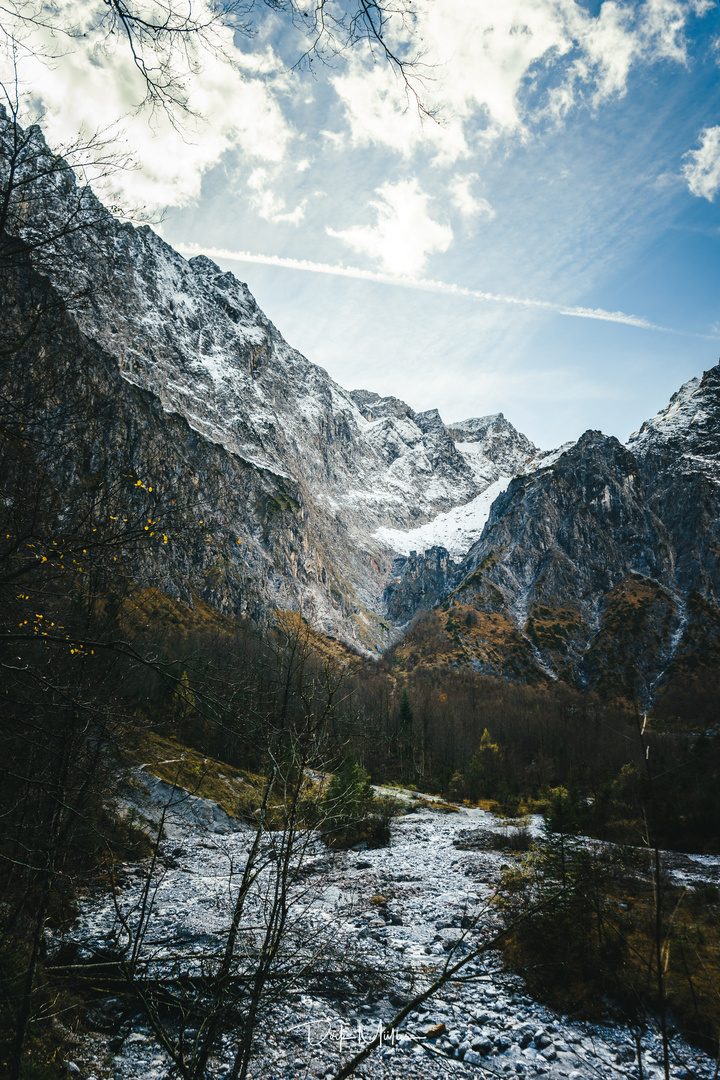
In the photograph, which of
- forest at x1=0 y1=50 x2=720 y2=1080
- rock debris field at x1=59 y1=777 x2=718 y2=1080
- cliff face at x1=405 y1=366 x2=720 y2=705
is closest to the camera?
forest at x1=0 y1=50 x2=720 y2=1080

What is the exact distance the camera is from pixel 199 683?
207 inches

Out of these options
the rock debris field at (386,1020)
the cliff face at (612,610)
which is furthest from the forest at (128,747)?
the cliff face at (612,610)

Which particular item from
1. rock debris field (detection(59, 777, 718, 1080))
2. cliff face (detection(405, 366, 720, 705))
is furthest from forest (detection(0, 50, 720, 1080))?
cliff face (detection(405, 366, 720, 705))

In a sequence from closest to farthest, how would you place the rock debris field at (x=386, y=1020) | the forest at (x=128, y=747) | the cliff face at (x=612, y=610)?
the forest at (x=128, y=747), the rock debris field at (x=386, y=1020), the cliff face at (x=612, y=610)

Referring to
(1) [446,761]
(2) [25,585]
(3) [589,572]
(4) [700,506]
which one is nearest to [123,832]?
(2) [25,585]

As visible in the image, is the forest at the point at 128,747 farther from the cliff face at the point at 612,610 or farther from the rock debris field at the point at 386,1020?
the cliff face at the point at 612,610

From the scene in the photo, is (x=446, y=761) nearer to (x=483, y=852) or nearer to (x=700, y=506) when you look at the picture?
(x=483, y=852)

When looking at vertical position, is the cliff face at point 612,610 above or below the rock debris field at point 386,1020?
above

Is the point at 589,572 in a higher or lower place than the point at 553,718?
higher

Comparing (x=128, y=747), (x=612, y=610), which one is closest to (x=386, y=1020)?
(x=128, y=747)

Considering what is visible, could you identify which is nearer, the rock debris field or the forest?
the forest

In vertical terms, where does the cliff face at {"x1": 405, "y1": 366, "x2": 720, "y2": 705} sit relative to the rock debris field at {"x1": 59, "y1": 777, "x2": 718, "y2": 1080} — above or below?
above

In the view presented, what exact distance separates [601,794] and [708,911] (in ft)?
56.8

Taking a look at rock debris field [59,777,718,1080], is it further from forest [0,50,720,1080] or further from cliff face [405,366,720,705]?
cliff face [405,366,720,705]
